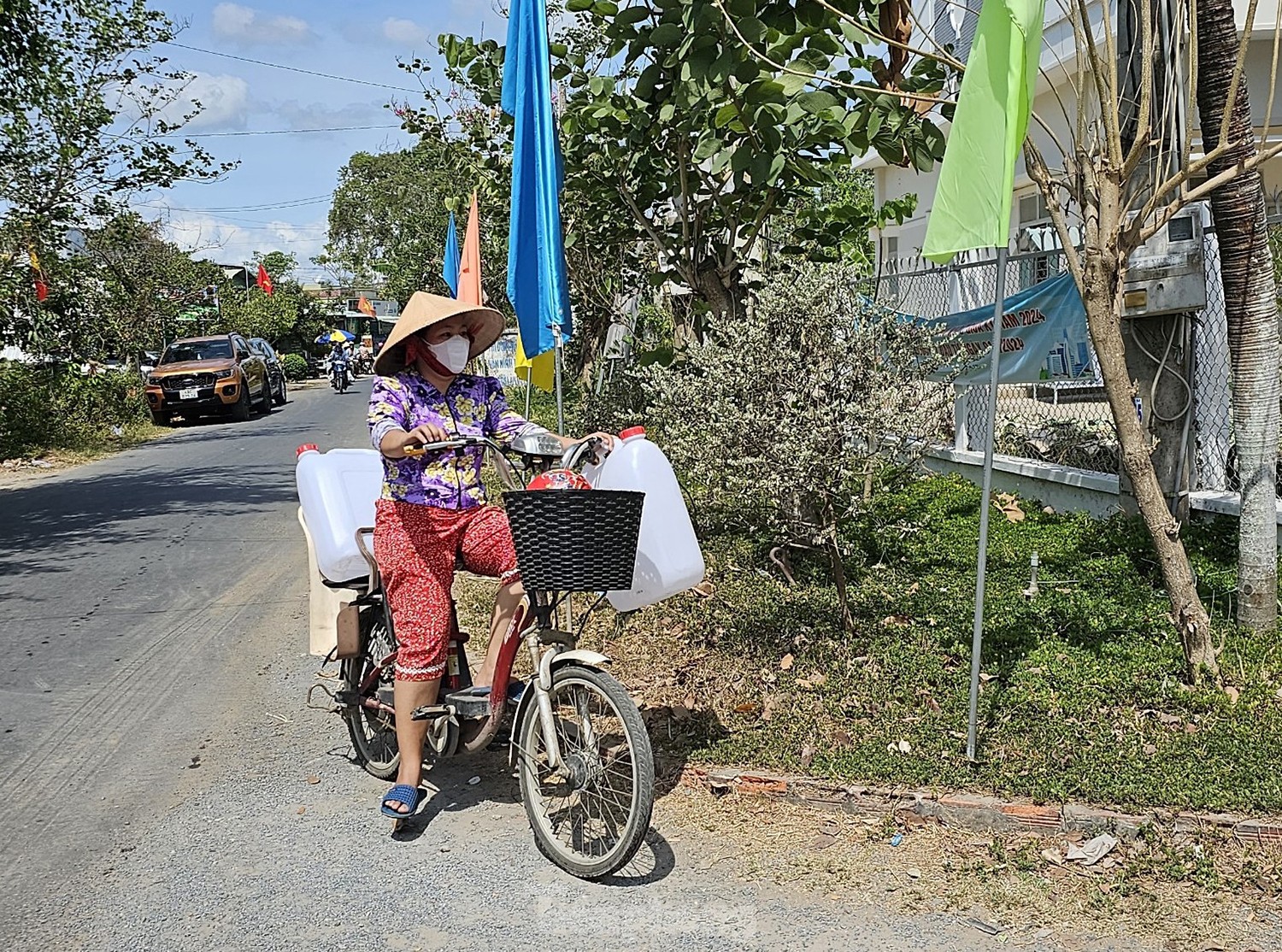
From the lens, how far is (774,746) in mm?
4793

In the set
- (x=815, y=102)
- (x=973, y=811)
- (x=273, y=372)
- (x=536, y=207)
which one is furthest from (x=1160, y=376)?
(x=273, y=372)


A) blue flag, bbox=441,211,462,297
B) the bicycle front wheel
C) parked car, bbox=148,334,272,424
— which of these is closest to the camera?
the bicycle front wheel

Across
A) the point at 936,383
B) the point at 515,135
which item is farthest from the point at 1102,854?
the point at 515,135

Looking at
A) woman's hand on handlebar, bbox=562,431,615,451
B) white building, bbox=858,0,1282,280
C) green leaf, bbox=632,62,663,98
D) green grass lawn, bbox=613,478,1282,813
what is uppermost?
white building, bbox=858,0,1282,280

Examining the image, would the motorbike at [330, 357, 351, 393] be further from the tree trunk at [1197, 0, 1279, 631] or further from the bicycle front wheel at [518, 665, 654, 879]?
the bicycle front wheel at [518, 665, 654, 879]

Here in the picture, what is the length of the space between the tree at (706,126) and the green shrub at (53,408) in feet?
41.1

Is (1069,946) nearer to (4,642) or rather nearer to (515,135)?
(515,135)

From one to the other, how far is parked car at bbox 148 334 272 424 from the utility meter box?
2224 centimetres

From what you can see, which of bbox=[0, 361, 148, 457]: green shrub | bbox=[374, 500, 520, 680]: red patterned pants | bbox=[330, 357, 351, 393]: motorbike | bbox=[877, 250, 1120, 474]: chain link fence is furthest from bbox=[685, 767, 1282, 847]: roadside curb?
bbox=[330, 357, 351, 393]: motorbike

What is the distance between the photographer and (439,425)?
172 inches

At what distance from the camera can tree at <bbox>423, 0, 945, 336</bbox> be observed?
5844 millimetres

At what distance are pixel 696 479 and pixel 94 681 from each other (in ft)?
11.1

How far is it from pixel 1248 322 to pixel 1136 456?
1.02m

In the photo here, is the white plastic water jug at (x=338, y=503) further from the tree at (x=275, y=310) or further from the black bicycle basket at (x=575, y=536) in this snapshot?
the tree at (x=275, y=310)
